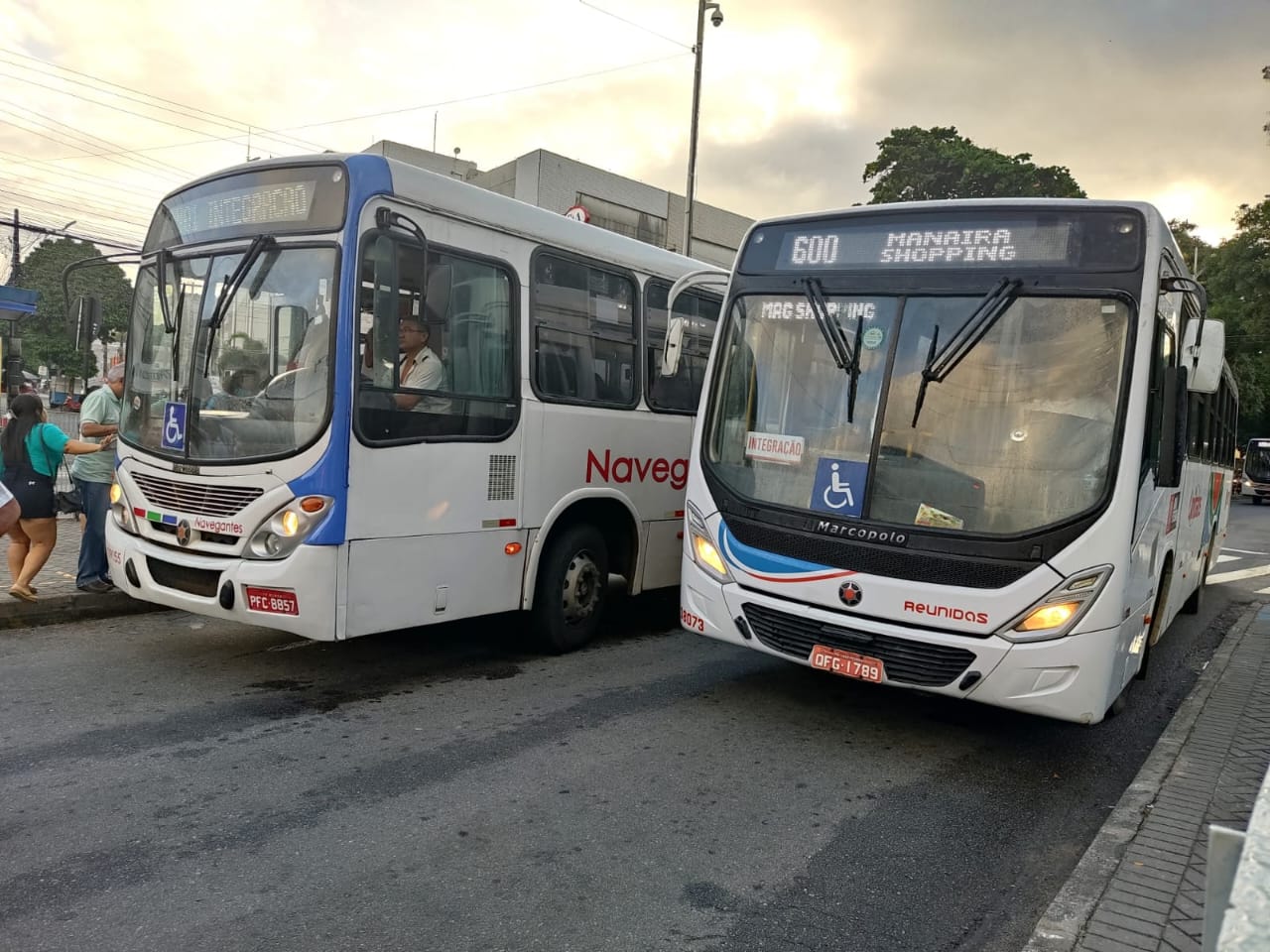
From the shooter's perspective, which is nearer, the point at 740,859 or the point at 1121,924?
the point at 1121,924

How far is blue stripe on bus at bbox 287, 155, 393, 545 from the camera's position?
5.29 metres

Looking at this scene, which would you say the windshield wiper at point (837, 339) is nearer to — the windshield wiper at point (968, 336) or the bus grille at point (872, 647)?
the windshield wiper at point (968, 336)

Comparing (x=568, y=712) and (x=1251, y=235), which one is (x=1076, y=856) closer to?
(x=568, y=712)

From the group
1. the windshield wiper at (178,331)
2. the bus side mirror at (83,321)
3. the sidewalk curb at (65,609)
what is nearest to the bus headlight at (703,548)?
the windshield wiper at (178,331)

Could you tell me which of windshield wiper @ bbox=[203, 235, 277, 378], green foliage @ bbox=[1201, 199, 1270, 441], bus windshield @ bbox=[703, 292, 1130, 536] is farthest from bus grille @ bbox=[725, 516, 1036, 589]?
green foliage @ bbox=[1201, 199, 1270, 441]

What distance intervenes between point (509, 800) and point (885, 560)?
229 centimetres

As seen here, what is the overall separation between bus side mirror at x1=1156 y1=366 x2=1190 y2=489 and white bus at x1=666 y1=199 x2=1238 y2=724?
0.04ft

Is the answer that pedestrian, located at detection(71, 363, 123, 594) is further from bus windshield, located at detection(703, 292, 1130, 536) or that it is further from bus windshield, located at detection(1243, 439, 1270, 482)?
bus windshield, located at detection(1243, 439, 1270, 482)

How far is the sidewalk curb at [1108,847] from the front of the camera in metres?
3.34

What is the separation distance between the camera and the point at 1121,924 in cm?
335

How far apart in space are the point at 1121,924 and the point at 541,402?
4653 millimetres

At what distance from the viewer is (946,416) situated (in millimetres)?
5027

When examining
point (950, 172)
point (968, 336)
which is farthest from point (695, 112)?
point (950, 172)

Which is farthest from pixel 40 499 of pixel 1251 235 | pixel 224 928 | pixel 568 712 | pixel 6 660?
pixel 1251 235
